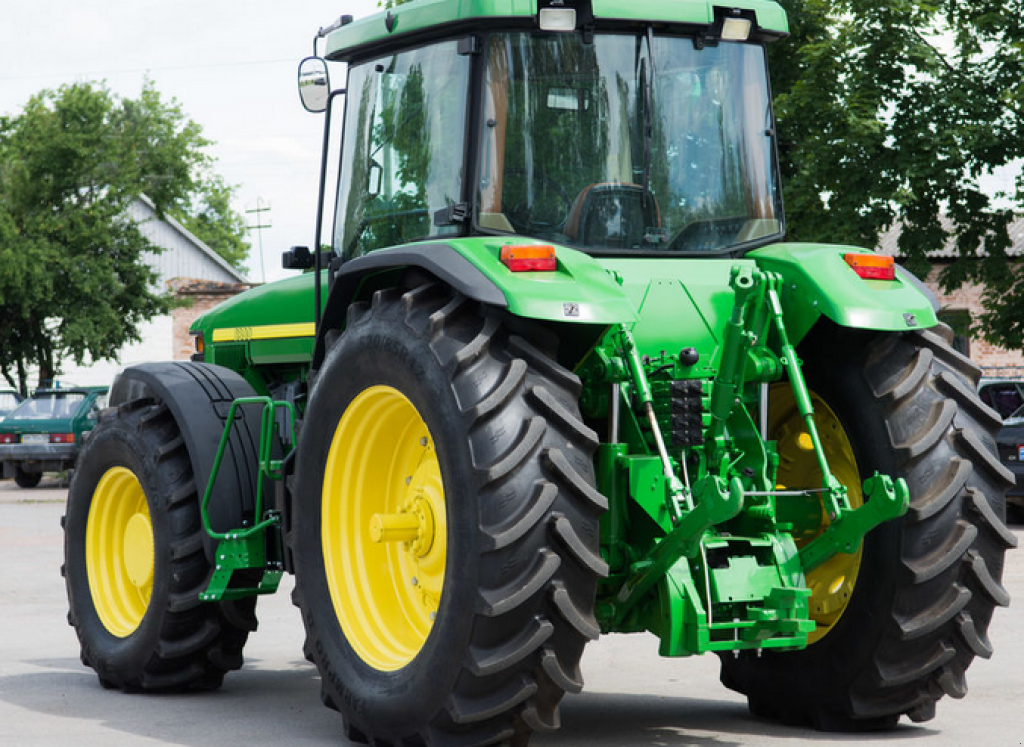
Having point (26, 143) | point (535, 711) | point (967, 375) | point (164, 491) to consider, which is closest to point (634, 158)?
point (967, 375)

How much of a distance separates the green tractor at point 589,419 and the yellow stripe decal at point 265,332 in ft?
2.14

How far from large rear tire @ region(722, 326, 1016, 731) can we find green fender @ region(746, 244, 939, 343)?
19 centimetres

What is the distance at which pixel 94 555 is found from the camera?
7.84 m

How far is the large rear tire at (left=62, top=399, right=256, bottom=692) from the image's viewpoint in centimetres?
706

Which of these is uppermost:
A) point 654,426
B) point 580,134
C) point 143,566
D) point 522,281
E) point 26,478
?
point 580,134

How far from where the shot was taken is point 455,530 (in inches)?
203

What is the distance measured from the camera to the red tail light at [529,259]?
17.4 ft

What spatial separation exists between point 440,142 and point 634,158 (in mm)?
786

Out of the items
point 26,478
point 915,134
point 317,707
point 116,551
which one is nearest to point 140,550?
point 116,551

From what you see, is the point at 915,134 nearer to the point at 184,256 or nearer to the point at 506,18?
the point at 506,18

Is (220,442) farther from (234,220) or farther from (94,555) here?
(234,220)

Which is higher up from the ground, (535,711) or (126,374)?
(126,374)

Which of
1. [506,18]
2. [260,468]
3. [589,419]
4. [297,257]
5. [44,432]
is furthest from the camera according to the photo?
[44,432]

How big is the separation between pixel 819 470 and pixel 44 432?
22328mm
